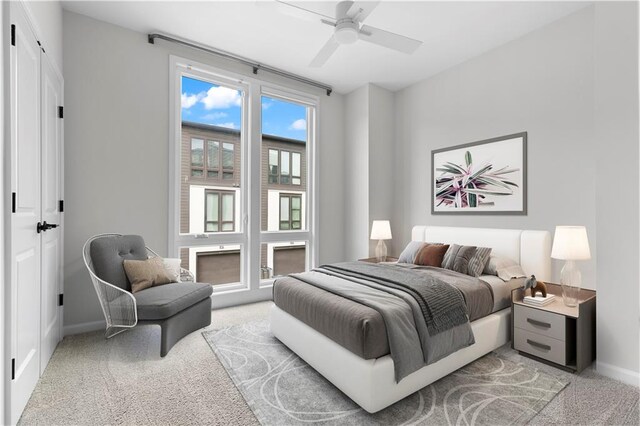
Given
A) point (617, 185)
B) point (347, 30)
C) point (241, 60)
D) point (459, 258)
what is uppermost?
point (241, 60)

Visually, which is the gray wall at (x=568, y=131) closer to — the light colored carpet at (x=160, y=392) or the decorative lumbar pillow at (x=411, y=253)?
the light colored carpet at (x=160, y=392)

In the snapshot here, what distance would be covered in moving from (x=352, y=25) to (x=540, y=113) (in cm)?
221

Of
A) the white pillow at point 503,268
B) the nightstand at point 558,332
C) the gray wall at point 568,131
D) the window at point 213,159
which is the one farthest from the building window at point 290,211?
the nightstand at point 558,332

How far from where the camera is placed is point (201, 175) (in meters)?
3.88

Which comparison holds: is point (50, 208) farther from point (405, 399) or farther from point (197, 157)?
point (405, 399)

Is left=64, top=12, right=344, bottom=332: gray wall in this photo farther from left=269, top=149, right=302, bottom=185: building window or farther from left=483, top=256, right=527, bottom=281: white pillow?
left=483, top=256, right=527, bottom=281: white pillow

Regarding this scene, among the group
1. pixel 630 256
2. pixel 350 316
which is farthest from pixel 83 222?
pixel 630 256

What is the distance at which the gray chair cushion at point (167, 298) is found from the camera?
2553 millimetres

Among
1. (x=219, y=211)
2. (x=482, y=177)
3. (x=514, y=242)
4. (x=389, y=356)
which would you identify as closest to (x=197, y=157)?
(x=219, y=211)

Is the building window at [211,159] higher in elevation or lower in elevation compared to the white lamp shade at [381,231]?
higher

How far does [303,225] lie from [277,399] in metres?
2.94

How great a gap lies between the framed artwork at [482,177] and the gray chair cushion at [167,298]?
313 cm

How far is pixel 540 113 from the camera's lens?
324 cm

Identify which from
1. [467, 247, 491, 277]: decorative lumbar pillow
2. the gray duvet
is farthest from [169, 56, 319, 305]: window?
[467, 247, 491, 277]: decorative lumbar pillow
